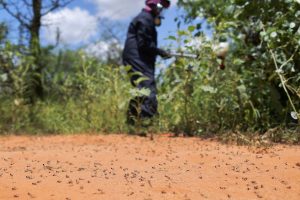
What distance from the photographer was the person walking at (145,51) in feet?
17.4

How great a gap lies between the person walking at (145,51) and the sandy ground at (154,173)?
4.62ft

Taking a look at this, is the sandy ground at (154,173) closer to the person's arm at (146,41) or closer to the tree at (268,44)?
the tree at (268,44)

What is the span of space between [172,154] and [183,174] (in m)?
0.77

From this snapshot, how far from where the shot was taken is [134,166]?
2920 mm

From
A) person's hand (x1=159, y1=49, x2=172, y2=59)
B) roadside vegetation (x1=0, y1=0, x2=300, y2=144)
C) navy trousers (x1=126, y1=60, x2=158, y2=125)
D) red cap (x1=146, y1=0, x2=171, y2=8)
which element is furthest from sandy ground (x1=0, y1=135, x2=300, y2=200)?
red cap (x1=146, y1=0, x2=171, y2=8)

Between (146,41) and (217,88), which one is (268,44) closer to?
(217,88)

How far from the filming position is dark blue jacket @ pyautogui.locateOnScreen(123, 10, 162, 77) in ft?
17.5

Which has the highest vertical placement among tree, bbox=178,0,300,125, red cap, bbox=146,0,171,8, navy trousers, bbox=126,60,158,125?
red cap, bbox=146,0,171,8

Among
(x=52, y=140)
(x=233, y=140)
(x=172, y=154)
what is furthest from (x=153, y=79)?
(x=172, y=154)

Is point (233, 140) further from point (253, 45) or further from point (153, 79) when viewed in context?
point (153, 79)

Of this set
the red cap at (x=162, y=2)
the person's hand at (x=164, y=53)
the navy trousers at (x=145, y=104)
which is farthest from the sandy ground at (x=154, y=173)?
the red cap at (x=162, y=2)

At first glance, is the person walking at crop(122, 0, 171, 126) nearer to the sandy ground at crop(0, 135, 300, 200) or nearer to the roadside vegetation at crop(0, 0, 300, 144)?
the roadside vegetation at crop(0, 0, 300, 144)

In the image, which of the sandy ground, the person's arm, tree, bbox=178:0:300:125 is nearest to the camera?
the sandy ground

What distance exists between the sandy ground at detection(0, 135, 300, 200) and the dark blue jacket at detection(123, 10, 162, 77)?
5.49 feet
